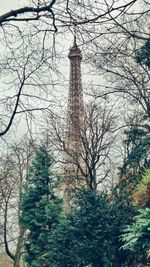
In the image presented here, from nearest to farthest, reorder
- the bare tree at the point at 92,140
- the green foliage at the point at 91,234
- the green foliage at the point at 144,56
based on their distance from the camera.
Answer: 1. the green foliage at the point at 144,56
2. the green foliage at the point at 91,234
3. the bare tree at the point at 92,140

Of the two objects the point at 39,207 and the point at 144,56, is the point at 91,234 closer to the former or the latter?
the point at 144,56

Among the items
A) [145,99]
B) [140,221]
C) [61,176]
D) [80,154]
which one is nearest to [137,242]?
[140,221]

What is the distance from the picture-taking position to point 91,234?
1350cm

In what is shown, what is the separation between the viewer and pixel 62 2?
403cm

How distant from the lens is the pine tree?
19.0m

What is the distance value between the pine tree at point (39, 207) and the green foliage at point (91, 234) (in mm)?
4073

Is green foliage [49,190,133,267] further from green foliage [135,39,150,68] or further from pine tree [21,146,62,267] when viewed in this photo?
green foliage [135,39,150,68]

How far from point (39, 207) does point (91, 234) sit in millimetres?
7034

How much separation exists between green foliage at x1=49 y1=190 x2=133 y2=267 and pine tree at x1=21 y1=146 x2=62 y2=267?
4073mm

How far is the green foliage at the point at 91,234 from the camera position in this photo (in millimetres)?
13289

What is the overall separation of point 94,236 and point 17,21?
10.1 metres

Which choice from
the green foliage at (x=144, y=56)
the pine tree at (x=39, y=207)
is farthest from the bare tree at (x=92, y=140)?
the green foliage at (x=144, y=56)

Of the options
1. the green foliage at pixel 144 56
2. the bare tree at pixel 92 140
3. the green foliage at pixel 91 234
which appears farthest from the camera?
the bare tree at pixel 92 140

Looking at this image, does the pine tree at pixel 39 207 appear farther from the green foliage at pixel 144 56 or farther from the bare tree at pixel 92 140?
the green foliage at pixel 144 56
